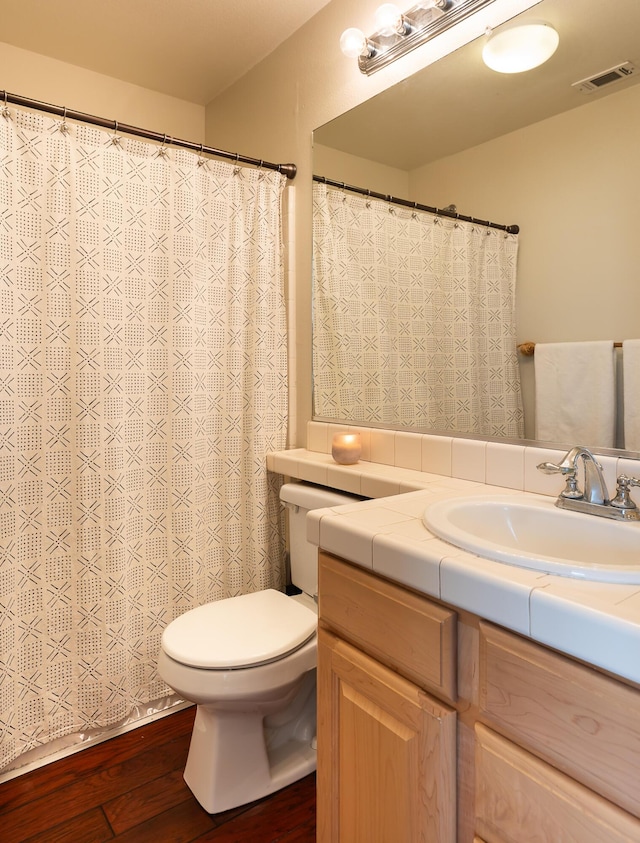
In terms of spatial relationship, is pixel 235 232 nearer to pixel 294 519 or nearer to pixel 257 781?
pixel 294 519

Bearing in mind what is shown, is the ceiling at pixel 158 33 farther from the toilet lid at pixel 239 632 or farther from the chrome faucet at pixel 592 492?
the toilet lid at pixel 239 632

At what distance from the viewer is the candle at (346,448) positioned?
5.42 ft

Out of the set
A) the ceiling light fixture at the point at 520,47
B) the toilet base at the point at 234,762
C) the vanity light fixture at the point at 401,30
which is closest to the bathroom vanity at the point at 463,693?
the toilet base at the point at 234,762

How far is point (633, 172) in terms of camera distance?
111cm

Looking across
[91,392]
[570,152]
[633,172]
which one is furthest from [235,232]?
[633,172]

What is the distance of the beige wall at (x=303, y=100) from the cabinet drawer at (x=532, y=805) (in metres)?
1.38

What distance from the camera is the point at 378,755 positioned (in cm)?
92

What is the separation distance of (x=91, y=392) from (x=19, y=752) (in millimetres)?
1050

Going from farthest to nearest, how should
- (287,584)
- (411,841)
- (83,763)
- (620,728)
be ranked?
(287,584)
(83,763)
(411,841)
(620,728)

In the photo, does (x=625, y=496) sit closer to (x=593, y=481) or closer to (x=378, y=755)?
(x=593, y=481)

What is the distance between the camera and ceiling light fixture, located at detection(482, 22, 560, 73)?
124cm

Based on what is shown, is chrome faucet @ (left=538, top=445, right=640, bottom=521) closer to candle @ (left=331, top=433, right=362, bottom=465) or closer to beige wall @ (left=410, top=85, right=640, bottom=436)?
beige wall @ (left=410, top=85, right=640, bottom=436)

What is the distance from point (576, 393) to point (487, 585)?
69 cm

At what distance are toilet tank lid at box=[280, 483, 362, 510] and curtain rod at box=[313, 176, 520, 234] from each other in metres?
0.83
